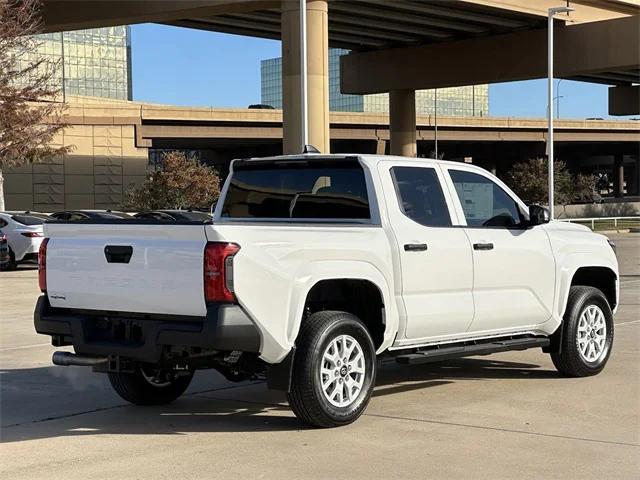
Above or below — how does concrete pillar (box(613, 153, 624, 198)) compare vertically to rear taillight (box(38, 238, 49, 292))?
above

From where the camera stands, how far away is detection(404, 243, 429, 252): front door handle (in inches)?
313

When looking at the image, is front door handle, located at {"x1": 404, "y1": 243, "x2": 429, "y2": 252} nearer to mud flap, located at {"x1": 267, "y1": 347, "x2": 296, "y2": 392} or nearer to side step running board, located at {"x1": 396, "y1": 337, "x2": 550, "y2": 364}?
side step running board, located at {"x1": 396, "y1": 337, "x2": 550, "y2": 364}

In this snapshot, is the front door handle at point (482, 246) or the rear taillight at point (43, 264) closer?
the rear taillight at point (43, 264)

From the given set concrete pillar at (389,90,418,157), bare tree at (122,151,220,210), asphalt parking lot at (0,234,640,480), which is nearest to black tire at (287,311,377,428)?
asphalt parking lot at (0,234,640,480)

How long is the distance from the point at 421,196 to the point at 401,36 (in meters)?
42.0

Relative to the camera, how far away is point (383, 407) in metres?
8.20

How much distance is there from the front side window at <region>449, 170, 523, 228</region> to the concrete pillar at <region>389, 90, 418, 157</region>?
→ 45.4 metres

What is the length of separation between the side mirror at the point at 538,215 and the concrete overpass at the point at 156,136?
43.2 m

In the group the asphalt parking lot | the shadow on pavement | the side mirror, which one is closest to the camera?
the asphalt parking lot

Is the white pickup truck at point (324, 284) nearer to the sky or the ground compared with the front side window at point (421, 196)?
nearer to the ground

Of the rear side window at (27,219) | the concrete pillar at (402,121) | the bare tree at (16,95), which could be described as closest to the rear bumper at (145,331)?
the rear side window at (27,219)

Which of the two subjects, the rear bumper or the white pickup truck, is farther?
the white pickup truck

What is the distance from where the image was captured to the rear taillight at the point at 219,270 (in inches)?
265

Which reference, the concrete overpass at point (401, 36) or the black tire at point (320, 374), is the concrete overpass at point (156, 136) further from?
the black tire at point (320, 374)
